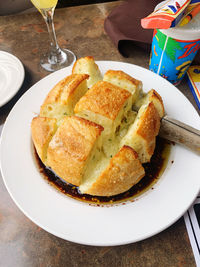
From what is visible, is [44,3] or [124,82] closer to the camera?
[124,82]

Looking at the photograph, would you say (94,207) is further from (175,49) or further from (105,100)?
(175,49)

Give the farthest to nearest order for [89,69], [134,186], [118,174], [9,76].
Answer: [9,76] < [89,69] < [134,186] < [118,174]

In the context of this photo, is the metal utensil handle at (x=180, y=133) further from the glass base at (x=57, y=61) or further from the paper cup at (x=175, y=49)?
the glass base at (x=57, y=61)

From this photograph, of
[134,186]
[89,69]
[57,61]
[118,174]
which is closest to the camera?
[118,174]

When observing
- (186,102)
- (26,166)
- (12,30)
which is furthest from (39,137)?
(12,30)

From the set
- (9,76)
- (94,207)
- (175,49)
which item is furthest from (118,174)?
(9,76)

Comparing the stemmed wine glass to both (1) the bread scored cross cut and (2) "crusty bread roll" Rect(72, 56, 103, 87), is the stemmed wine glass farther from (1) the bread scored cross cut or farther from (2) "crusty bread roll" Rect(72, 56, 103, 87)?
(1) the bread scored cross cut
